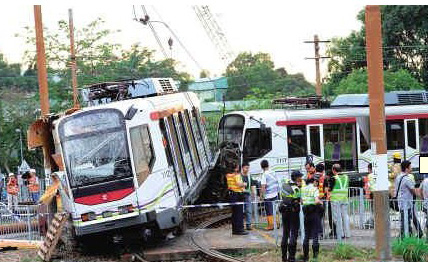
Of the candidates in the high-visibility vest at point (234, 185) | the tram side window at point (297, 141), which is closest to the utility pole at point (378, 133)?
the high-visibility vest at point (234, 185)

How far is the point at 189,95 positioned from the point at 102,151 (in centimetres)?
832

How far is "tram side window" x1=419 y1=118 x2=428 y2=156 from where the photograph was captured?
77.5ft

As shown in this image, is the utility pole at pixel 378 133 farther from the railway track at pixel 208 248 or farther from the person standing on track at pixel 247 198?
the person standing on track at pixel 247 198

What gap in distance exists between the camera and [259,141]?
71.1ft

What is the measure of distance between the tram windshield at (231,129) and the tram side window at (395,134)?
5.23 m

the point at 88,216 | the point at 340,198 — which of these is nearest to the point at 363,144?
the point at 340,198

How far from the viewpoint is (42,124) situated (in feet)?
50.0

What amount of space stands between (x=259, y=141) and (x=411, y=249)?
33.7ft

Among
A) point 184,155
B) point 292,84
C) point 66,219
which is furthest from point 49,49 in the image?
point 292,84

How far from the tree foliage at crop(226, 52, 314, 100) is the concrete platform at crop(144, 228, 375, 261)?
2240 inches

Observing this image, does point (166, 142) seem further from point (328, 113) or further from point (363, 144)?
point (363, 144)

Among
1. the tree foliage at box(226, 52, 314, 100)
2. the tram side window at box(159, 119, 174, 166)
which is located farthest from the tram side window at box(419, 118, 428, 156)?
the tree foliage at box(226, 52, 314, 100)

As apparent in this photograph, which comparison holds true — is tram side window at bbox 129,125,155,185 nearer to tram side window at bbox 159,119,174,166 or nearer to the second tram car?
tram side window at bbox 159,119,174,166

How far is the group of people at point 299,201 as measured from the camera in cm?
1193
